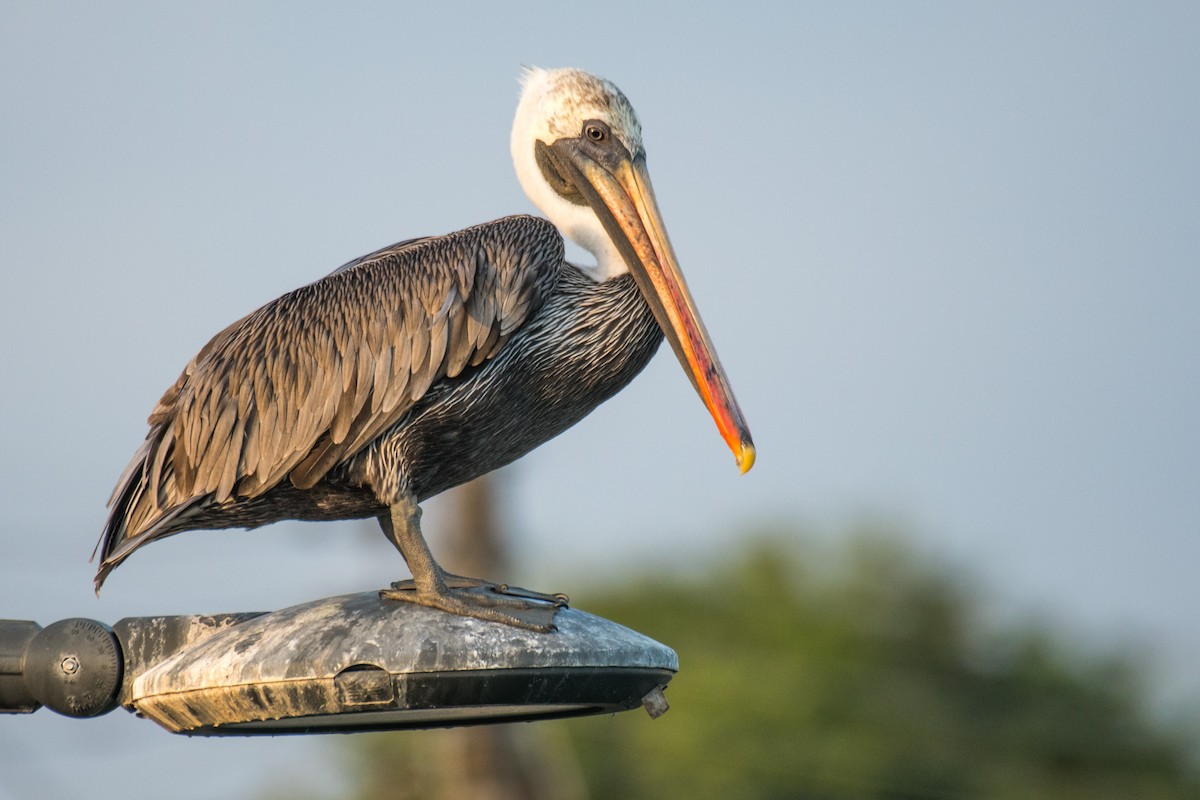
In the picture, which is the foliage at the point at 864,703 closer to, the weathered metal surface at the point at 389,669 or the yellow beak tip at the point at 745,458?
the yellow beak tip at the point at 745,458

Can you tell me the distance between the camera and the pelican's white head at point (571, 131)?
4.98 m

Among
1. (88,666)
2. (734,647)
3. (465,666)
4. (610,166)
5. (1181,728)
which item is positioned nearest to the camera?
(465,666)

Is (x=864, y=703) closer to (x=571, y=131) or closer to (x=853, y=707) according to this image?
(x=853, y=707)

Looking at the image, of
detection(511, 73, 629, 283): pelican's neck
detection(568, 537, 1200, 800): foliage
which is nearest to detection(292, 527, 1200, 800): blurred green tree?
detection(568, 537, 1200, 800): foliage

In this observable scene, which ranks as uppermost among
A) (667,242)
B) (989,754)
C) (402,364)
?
(667,242)

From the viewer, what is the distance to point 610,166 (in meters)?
4.95

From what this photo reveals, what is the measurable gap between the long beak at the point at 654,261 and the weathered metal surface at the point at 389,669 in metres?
0.78

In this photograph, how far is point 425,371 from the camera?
4500 mm

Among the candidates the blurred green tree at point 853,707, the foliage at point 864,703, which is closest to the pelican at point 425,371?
the blurred green tree at point 853,707

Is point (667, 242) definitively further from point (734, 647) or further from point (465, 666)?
point (734, 647)

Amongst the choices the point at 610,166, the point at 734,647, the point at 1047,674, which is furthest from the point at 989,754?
the point at 610,166

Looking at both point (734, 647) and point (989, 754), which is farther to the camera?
point (734, 647)

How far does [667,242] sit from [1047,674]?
2374 centimetres

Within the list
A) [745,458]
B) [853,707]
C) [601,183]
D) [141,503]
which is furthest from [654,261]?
[853,707]
